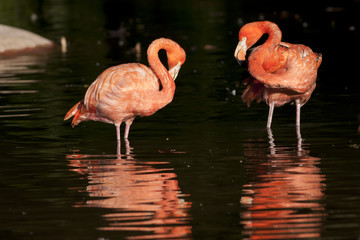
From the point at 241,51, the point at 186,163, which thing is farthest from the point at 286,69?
the point at 186,163

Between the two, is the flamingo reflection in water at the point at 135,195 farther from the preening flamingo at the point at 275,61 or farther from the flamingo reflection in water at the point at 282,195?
the preening flamingo at the point at 275,61

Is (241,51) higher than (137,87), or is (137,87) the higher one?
(241,51)

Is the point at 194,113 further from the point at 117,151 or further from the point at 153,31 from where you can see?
the point at 153,31

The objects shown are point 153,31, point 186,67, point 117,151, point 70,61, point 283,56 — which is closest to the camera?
point 117,151

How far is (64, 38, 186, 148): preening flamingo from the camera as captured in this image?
35.8ft

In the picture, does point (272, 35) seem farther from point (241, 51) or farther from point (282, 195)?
point (282, 195)

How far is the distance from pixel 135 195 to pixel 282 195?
1.36 meters

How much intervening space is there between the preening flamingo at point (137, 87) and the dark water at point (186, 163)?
499 millimetres

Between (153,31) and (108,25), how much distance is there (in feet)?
13.1

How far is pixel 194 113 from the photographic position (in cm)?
1373

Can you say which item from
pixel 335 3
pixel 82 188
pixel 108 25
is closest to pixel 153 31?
pixel 108 25

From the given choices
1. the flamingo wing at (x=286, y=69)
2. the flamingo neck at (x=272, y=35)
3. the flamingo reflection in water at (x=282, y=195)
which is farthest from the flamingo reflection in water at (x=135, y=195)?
the flamingo neck at (x=272, y=35)

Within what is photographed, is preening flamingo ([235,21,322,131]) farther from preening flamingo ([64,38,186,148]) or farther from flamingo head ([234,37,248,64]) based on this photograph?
preening flamingo ([64,38,186,148])

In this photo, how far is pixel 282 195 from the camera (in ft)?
27.3
